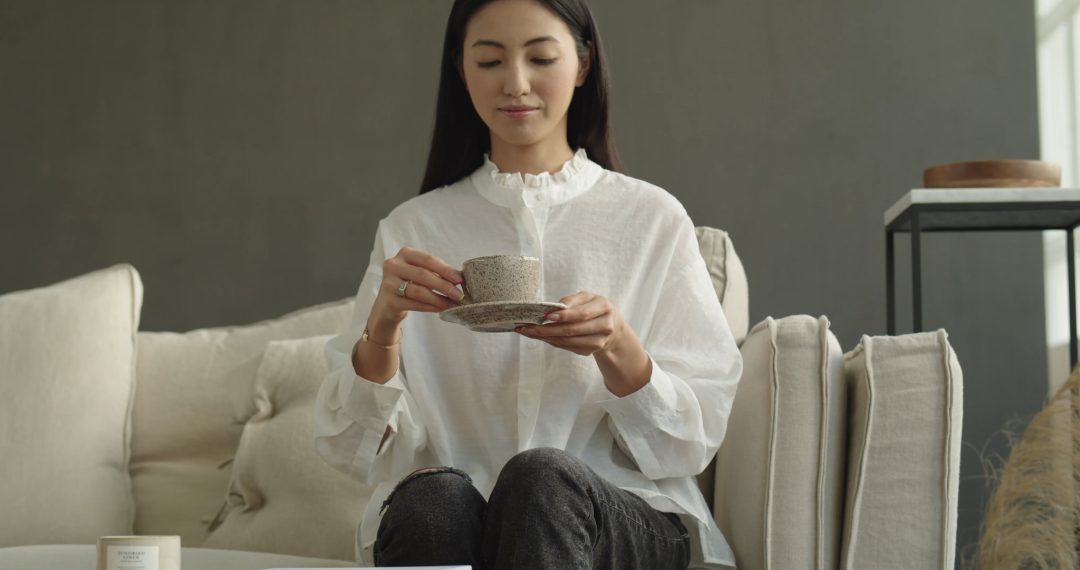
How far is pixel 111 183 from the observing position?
350 cm

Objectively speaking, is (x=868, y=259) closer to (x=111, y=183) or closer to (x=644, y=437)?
(x=644, y=437)

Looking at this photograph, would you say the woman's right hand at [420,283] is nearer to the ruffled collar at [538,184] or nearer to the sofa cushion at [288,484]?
the ruffled collar at [538,184]

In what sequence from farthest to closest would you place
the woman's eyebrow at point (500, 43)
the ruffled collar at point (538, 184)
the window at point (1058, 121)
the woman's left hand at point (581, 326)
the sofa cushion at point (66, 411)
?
the window at point (1058, 121)
the sofa cushion at point (66, 411)
the ruffled collar at point (538, 184)
the woman's eyebrow at point (500, 43)
the woman's left hand at point (581, 326)

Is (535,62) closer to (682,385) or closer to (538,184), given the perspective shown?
(538,184)

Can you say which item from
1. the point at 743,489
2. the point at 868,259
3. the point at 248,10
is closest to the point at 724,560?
the point at 743,489

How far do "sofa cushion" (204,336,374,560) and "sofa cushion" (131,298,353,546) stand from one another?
0.10m

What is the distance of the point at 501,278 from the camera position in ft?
4.79

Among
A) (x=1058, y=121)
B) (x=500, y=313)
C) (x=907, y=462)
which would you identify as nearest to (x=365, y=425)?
(x=500, y=313)

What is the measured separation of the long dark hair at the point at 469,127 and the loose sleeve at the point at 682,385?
0.23 m

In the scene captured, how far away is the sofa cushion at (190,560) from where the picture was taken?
2.04 m

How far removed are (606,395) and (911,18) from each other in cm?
191

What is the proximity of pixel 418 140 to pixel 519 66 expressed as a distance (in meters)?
1.67

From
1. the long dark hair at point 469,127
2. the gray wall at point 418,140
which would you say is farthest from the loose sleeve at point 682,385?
the gray wall at point 418,140

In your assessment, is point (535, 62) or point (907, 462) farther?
point (535, 62)
